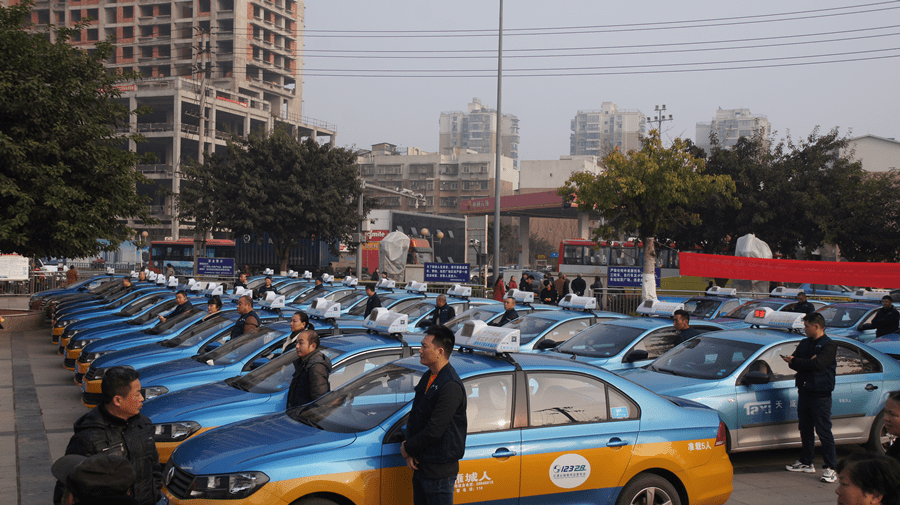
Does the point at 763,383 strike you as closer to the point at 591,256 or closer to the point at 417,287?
the point at 417,287

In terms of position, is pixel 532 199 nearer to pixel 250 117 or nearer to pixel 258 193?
pixel 258 193

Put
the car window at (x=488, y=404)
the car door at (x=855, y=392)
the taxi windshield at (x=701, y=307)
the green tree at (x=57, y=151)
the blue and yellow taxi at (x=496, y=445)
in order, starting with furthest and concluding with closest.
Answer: the taxi windshield at (x=701, y=307) < the green tree at (x=57, y=151) < the car door at (x=855, y=392) < the car window at (x=488, y=404) < the blue and yellow taxi at (x=496, y=445)

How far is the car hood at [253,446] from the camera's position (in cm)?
432

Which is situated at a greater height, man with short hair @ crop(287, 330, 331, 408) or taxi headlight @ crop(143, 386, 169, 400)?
man with short hair @ crop(287, 330, 331, 408)

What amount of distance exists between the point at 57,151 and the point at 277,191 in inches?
886

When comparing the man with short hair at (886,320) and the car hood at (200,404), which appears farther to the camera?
the man with short hair at (886,320)

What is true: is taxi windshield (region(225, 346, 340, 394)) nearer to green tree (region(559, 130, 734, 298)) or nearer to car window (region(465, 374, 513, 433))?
car window (region(465, 374, 513, 433))

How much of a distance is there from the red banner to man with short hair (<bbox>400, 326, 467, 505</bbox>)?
16.7 meters

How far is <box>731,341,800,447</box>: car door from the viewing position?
729 cm

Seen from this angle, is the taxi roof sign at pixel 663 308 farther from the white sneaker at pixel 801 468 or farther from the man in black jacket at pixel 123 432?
the man in black jacket at pixel 123 432

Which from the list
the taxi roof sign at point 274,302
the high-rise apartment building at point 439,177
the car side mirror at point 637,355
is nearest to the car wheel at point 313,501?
the car side mirror at point 637,355

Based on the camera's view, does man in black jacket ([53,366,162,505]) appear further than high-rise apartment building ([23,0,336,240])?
No

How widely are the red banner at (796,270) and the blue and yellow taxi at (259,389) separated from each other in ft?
49.0

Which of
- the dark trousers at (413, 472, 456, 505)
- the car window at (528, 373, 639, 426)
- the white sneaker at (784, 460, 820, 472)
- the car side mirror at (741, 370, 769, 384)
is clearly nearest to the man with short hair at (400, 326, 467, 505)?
the dark trousers at (413, 472, 456, 505)
